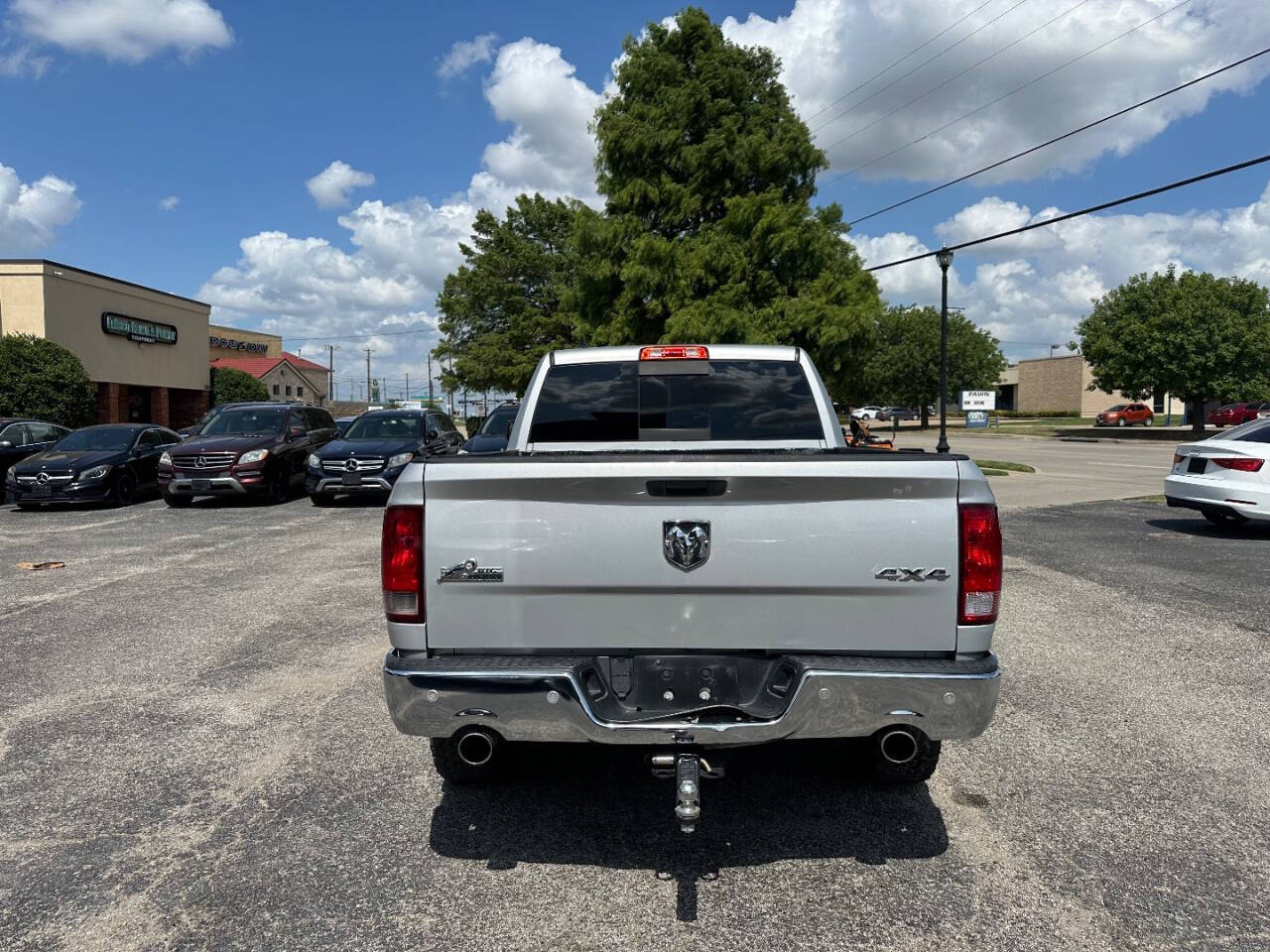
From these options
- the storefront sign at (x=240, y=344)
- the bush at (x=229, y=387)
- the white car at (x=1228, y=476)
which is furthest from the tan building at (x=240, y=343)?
the white car at (x=1228, y=476)

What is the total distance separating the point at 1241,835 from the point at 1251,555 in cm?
774

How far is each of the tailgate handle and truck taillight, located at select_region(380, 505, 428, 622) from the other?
777 mm

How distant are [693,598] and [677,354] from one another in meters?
2.00

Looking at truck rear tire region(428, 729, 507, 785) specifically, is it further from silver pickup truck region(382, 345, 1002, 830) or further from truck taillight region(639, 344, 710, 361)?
truck taillight region(639, 344, 710, 361)

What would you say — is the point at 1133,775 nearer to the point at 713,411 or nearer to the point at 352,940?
the point at 713,411

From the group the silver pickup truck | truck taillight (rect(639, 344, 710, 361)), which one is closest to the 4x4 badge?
the silver pickup truck

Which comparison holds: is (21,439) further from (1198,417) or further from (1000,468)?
(1198,417)

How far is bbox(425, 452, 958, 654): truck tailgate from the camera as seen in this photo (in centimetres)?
296

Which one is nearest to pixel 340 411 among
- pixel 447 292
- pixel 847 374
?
pixel 447 292

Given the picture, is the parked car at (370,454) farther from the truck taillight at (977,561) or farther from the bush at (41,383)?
the bush at (41,383)

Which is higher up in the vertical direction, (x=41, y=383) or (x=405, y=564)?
(x=41, y=383)

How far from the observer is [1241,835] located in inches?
135

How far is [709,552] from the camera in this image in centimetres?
300

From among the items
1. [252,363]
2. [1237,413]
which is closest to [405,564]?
[1237,413]
